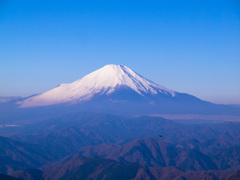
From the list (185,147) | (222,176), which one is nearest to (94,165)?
(222,176)

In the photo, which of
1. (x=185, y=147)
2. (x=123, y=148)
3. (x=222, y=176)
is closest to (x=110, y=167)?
(x=222, y=176)

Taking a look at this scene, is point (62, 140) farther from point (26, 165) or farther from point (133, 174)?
point (133, 174)

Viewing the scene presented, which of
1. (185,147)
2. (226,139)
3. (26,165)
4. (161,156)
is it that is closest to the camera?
(26,165)

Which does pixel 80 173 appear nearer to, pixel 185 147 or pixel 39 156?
pixel 39 156

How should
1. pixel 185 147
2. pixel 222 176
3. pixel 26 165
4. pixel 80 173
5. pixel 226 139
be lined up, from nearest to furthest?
pixel 222 176 → pixel 80 173 → pixel 26 165 → pixel 185 147 → pixel 226 139

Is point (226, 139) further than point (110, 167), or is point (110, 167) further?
point (226, 139)

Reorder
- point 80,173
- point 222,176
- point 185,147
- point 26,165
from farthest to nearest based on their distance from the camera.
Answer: point 185,147
point 26,165
point 80,173
point 222,176

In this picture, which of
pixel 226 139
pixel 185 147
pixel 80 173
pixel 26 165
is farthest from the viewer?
pixel 226 139

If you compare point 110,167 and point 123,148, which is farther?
point 123,148
